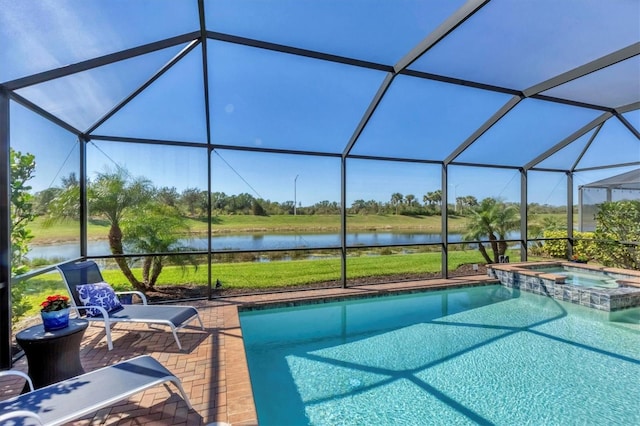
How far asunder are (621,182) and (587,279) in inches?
142

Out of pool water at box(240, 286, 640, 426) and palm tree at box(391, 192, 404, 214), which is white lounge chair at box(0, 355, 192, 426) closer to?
pool water at box(240, 286, 640, 426)

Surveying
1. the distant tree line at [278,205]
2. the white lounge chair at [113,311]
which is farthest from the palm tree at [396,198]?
the white lounge chair at [113,311]

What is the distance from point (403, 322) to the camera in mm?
6020

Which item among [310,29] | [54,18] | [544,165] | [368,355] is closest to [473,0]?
[310,29]

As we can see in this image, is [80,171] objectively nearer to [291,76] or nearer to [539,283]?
[291,76]

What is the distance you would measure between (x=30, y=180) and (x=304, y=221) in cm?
647

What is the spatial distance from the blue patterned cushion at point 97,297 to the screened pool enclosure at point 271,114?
67 centimetres

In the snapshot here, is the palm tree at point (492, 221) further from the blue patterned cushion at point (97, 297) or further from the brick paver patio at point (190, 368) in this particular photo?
the blue patterned cushion at point (97, 297)

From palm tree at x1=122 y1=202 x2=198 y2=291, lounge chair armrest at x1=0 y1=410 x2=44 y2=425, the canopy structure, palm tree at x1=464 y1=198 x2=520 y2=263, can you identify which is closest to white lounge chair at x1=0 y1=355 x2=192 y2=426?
lounge chair armrest at x1=0 y1=410 x2=44 y2=425

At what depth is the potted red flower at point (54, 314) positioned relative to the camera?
10.0 ft

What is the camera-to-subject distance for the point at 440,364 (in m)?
4.37

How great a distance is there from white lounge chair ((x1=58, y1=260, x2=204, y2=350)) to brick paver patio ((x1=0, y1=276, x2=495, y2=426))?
0.79 ft

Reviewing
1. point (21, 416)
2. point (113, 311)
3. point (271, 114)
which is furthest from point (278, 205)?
point (21, 416)

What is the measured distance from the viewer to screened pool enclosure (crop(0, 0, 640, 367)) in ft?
12.2
